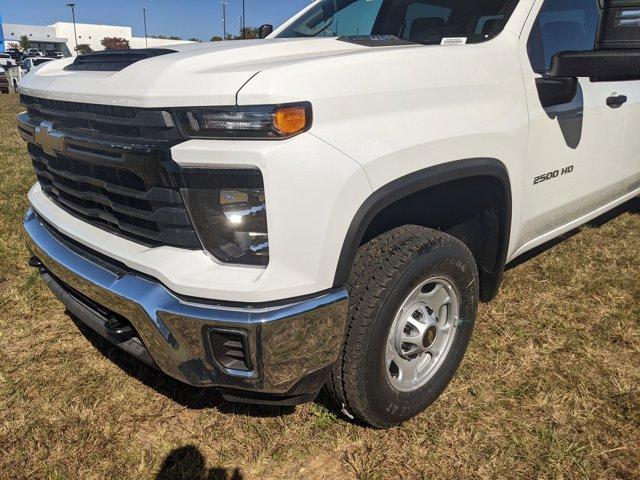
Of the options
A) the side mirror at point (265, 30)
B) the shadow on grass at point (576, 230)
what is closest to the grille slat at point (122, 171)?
the side mirror at point (265, 30)

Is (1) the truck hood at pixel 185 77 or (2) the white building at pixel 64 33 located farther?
(2) the white building at pixel 64 33

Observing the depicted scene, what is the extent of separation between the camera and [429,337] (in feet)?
7.64

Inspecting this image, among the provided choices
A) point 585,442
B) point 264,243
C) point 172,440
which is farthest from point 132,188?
point 585,442

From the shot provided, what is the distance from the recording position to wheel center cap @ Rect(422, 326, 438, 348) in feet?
7.55

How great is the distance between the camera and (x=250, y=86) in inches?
64.3

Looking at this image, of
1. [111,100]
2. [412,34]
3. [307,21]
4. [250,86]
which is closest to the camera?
[250,86]

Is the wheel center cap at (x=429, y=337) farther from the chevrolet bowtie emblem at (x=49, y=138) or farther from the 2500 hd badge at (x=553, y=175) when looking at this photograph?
the chevrolet bowtie emblem at (x=49, y=138)

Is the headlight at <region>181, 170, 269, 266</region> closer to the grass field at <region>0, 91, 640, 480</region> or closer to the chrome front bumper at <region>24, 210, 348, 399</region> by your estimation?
the chrome front bumper at <region>24, 210, 348, 399</region>

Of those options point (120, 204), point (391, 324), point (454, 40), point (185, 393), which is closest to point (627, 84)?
point (454, 40)

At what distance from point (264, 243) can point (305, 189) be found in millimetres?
230

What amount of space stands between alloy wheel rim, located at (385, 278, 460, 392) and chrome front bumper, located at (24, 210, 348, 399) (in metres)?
0.42

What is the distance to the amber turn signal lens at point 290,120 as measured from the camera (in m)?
1.63

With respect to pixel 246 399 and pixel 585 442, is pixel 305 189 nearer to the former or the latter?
pixel 246 399

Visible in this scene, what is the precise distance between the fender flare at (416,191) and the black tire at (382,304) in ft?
0.58
